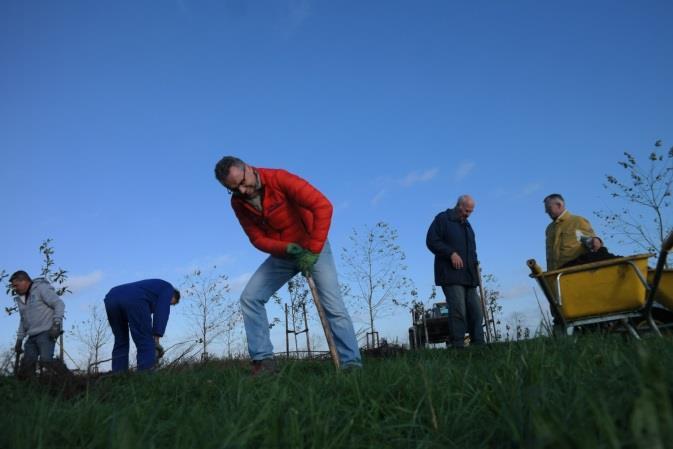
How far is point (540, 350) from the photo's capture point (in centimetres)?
295

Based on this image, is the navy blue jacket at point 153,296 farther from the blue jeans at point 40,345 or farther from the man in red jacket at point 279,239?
the man in red jacket at point 279,239

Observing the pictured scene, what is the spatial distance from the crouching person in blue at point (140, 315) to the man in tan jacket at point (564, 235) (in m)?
4.65

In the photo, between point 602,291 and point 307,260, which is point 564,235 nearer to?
point 602,291

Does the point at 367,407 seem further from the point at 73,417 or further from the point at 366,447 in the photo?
the point at 73,417

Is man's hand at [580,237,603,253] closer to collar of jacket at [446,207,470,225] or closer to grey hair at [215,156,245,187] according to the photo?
collar of jacket at [446,207,470,225]

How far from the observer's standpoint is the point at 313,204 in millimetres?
4762

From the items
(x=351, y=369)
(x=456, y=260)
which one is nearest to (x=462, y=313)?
(x=456, y=260)

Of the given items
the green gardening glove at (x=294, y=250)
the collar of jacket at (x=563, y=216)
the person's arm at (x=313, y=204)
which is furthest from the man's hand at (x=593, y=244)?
the green gardening glove at (x=294, y=250)

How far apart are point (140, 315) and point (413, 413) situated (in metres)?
5.23

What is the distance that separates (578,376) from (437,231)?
17.8ft

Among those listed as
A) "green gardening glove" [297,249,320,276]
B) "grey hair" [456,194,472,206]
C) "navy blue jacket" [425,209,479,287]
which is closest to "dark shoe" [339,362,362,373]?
"green gardening glove" [297,249,320,276]

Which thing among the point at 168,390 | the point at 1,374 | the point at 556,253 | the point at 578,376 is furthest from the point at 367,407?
the point at 556,253

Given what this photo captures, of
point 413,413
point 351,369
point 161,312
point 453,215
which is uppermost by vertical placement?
point 453,215

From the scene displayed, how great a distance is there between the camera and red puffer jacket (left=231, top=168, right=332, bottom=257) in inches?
187
